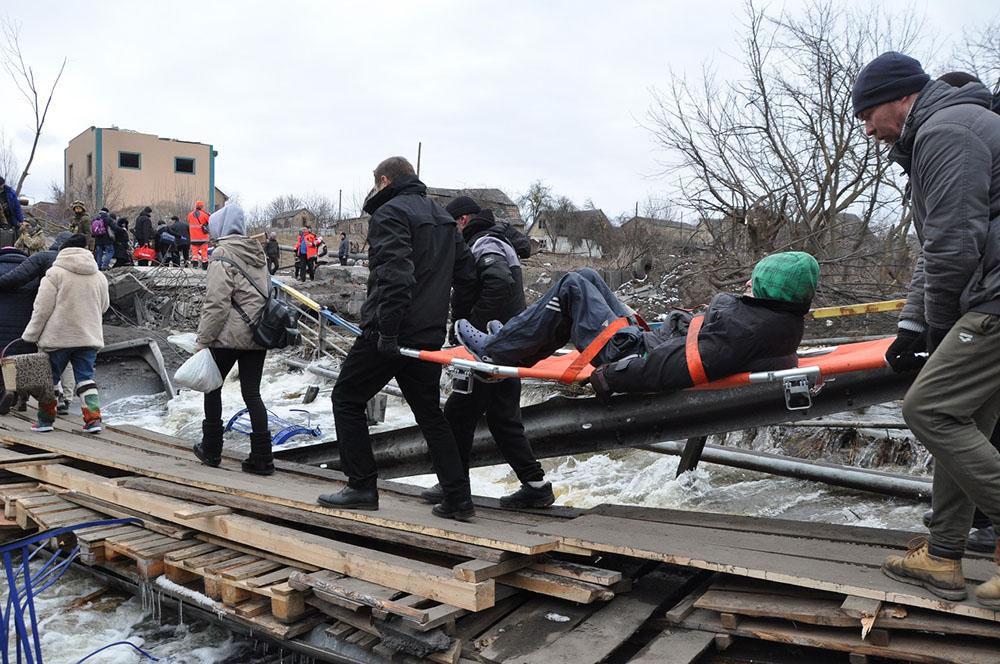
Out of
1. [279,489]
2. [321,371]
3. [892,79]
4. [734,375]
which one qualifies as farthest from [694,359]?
[321,371]

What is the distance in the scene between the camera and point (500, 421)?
15.5 ft

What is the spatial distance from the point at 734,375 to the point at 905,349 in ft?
2.37

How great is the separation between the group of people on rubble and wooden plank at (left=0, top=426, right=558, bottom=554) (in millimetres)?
149

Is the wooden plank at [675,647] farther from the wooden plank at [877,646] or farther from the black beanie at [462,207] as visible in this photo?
the black beanie at [462,207]

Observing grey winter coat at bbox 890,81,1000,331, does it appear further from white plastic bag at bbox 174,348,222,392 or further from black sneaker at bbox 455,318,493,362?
white plastic bag at bbox 174,348,222,392

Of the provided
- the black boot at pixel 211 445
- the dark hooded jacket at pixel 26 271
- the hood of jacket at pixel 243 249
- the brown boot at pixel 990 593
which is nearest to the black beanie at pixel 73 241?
the dark hooded jacket at pixel 26 271

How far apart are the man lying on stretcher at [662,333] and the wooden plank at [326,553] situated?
116cm

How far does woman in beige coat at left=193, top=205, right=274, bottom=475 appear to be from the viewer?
545 cm

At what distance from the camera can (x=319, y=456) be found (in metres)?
6.81

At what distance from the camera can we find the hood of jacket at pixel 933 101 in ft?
9.38

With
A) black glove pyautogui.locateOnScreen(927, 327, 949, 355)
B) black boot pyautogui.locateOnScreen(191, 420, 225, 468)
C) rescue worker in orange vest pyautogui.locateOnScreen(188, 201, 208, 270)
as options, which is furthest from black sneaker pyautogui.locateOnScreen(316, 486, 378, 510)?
rescue worker in orange vest pyautogui.locateOnScreen(188, 201, 208, 270)

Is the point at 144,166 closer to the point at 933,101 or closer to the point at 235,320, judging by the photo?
the point at 235,320

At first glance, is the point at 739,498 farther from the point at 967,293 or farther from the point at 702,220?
the point at 702,220

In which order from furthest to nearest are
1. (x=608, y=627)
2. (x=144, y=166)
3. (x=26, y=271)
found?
1. (x=144, y=166)
2. (x=26, y=271)
3. (x=608, y=627)
